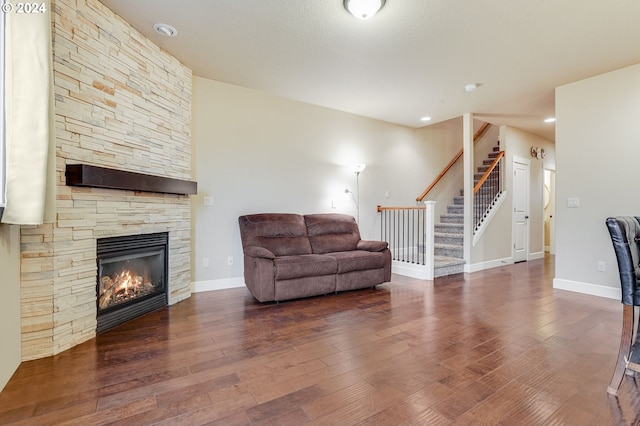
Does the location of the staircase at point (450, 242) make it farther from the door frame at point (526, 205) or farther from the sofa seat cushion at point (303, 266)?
the sofa seat cushion at point (303, 266)

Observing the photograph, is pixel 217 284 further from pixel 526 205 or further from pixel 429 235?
pixel 526 205

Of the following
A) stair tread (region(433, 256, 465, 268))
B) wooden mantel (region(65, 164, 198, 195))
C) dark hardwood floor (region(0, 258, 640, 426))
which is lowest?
dark hardwood floor (region(0, 258, 640, 426))

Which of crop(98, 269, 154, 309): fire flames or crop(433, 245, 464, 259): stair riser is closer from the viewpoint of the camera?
crop(98, 269, 154, 309): fire flames

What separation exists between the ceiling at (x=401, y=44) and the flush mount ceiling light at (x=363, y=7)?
0.09m

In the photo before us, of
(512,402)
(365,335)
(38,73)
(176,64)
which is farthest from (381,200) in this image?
(38,73)

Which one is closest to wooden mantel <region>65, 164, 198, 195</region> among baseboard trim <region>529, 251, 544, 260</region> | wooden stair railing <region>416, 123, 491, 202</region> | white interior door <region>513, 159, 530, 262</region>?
wooden stair railing <region>416, 123, 491, 202</region>

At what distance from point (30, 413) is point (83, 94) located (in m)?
2.20

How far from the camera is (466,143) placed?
5094 millimetres

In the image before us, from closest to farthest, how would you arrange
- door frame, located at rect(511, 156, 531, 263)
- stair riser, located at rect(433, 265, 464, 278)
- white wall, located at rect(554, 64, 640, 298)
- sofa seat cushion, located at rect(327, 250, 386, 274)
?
white wall, located at rect(554, 64, 640, 298) < sofa seat cushion, located at rect(327, 250, 386, 274) < stair riser, located at rect(433, 265, 464, 278) < door frame, located at rect(511, 156, 531, 263)

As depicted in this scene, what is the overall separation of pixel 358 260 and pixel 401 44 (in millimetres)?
2457

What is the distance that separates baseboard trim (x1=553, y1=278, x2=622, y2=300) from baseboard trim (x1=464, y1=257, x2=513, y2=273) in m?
1.22

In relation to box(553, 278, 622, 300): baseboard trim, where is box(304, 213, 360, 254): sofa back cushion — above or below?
above

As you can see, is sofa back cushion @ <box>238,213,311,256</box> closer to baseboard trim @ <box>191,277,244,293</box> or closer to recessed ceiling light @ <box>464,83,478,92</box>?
baseboard trim @ <box>191,277,244,293</box>

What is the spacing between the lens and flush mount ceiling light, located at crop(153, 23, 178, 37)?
2701 millimetres
